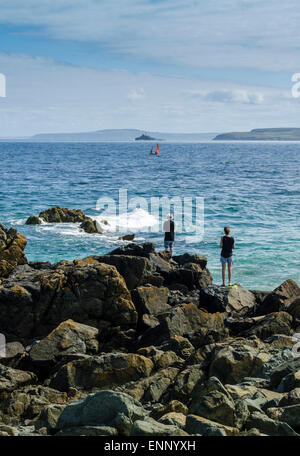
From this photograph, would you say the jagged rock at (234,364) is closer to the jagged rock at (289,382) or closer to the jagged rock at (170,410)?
the jagged rock at (289,382)

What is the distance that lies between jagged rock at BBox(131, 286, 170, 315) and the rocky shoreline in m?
0.03

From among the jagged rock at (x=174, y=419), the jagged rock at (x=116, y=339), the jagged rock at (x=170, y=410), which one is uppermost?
the jagged rock at (x=174, y=419)

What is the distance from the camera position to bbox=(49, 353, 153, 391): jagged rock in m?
9.17

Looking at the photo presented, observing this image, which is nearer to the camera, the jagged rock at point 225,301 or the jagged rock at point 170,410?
the jagged rock at point 170,410

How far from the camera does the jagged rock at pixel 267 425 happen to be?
628 centimetres

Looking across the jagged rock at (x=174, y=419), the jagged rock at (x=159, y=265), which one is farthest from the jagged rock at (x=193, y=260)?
the jagged rock at (x=174, y=419)

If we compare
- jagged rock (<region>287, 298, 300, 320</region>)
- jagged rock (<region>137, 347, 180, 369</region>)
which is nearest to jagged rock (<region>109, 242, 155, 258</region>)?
jagged rock (<region>287, 298, 300, 320</region>)

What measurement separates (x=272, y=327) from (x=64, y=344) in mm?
4468

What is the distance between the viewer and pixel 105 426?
646cm

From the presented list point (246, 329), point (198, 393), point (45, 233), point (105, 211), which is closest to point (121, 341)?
point (246, 329)

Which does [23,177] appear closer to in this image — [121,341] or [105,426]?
[121,341]

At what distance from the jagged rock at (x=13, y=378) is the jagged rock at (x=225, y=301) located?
17.9 feet

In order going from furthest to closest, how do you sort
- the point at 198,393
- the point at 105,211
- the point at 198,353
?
the point at 105,211 → the point at 198,353 → the point at 198,393
